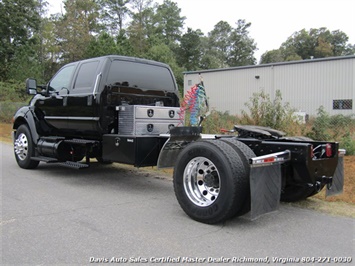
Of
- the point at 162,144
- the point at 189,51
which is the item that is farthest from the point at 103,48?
the point at 162,144

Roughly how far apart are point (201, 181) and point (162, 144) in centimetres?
160

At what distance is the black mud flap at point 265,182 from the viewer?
4.12m

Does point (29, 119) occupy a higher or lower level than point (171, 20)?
lower

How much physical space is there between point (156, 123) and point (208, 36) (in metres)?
84.2

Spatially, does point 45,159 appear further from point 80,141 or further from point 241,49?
point 241,49

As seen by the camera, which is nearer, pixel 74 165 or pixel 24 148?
pixel 74 165

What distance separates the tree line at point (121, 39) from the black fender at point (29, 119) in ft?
94.3

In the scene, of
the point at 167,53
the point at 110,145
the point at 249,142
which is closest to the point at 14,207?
the point at 110,145

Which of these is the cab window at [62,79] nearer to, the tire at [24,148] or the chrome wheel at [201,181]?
the tire at [24,148]

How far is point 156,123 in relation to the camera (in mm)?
6625

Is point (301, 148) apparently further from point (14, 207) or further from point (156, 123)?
point (14, 207)

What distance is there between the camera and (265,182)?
4.25 m

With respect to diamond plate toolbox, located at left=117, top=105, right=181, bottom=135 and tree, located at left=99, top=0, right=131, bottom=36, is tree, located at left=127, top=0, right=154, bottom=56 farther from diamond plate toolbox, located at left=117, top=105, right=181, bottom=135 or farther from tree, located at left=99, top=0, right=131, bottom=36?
diamond plate toolbox, located at left=117, top=105, right=181, bottom=135

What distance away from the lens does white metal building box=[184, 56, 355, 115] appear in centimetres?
2364
